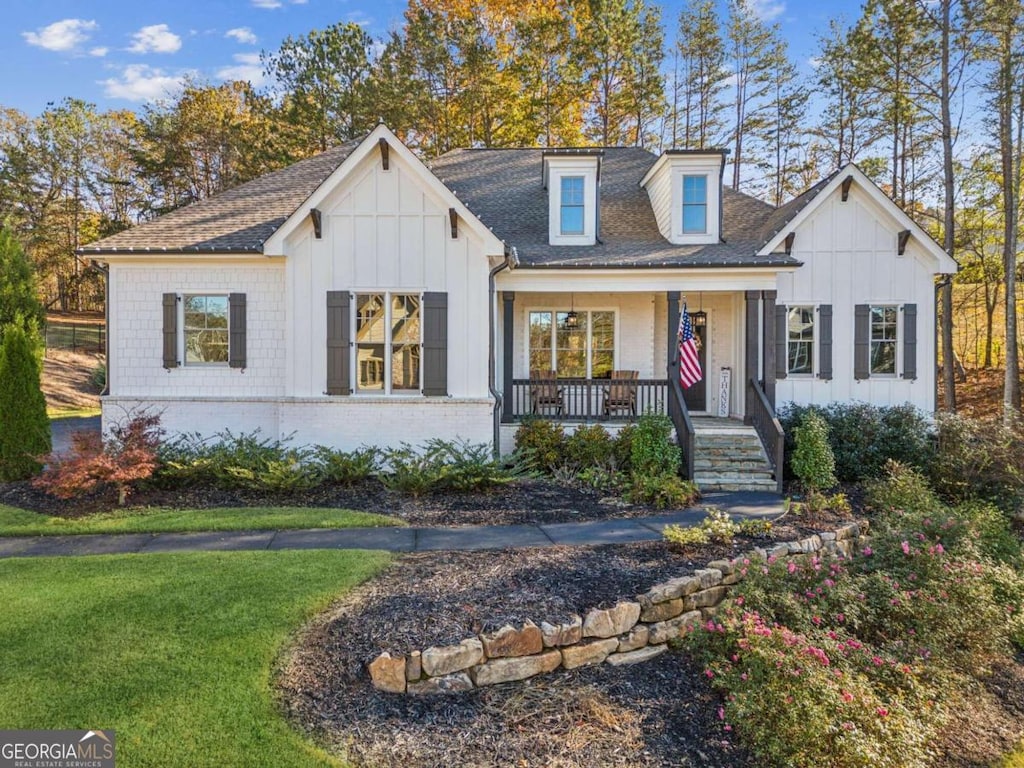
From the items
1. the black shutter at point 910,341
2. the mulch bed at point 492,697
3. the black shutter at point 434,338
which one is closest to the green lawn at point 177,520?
the mulch bed at point 492,697

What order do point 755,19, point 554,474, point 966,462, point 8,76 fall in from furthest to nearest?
point 8,76
point 755,19
point 554,474
point 966,462

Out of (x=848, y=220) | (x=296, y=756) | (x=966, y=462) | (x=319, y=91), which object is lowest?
(x=296, y=756)

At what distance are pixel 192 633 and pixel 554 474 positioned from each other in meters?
6.47

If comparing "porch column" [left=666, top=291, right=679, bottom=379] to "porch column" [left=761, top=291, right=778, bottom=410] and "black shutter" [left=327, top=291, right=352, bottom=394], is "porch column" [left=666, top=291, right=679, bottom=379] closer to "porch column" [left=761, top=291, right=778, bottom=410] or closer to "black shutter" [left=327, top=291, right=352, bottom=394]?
"porch column" [left=761, top=291, right=778, bottom=410]

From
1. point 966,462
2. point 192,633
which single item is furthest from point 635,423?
point 192,633

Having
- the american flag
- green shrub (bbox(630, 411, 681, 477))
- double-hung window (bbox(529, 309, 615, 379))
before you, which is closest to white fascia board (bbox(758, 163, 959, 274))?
the american flag

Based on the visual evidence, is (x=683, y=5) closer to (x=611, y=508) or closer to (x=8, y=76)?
(x=611, y=508)

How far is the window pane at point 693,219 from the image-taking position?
39.4 ft

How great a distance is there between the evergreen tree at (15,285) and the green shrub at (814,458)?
22.4 m

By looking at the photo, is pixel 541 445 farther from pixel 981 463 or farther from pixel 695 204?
pixel 981 463

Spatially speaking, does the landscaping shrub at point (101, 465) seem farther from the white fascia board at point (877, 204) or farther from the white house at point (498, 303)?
the white fascia board at point (877, 204)

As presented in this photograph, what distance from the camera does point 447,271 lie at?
32.0 feet

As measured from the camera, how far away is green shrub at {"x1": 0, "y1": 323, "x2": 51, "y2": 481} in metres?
9.22

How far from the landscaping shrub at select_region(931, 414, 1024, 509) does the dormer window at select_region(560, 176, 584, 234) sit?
7.92 meters
